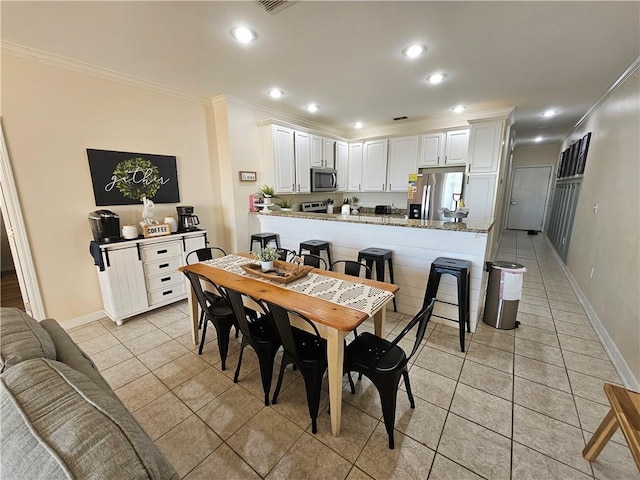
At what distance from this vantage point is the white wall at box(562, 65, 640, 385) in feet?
7.05

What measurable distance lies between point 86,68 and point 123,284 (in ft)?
7.35

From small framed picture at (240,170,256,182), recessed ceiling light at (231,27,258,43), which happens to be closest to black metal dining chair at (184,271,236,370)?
recessed ceiling light at (231,27,258,43)

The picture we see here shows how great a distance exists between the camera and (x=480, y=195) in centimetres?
425

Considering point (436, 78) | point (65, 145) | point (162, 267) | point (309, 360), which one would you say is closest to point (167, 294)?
point (162, 267)

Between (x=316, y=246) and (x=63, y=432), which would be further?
(x=316, y=246)

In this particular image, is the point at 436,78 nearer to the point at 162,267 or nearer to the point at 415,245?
the point at 415,245

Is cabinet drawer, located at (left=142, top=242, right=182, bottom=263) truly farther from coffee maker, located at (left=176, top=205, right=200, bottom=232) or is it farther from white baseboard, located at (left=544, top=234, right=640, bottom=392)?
white baseboard, located at (left=544, top=234, right=640, bottom=392)

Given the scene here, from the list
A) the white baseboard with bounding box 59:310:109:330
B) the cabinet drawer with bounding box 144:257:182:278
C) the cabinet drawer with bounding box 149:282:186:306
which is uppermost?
the cabinet drawer with bounding box 144:257:182:278

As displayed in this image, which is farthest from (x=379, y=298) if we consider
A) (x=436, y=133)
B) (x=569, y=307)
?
(x=436, y=133)

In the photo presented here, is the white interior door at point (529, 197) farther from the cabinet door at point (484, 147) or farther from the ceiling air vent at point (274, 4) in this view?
the ceiling air vent at point (274, 4)

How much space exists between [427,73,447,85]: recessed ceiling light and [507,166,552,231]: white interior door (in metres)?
6.96

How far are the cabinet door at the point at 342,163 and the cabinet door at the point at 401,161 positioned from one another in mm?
968

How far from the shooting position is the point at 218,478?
54.9 inches

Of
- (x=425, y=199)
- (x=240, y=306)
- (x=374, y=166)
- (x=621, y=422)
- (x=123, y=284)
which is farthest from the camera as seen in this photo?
(x=374, y=166)
